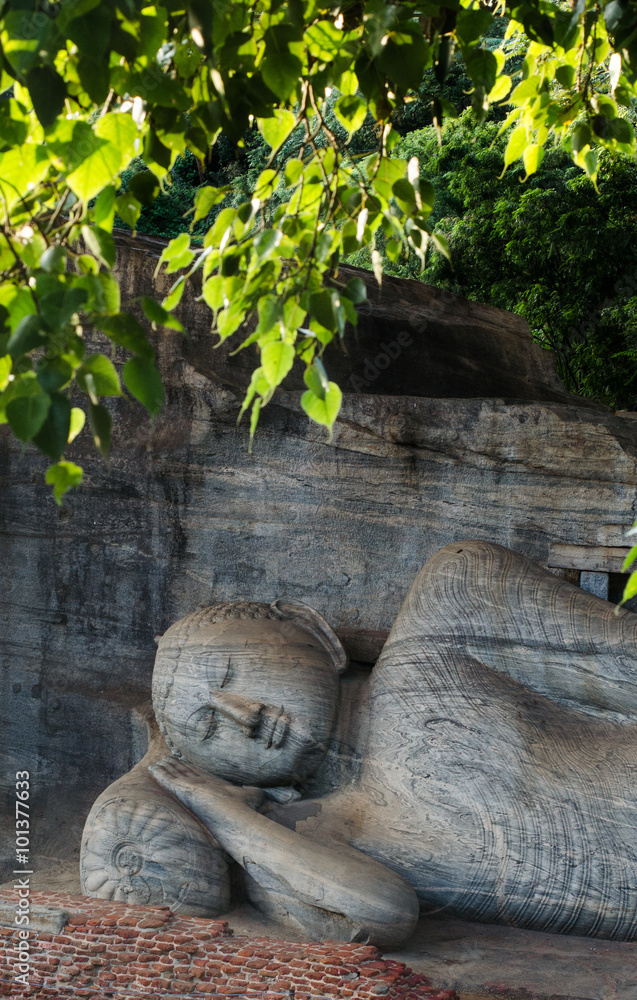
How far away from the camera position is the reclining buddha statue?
340 centimetres

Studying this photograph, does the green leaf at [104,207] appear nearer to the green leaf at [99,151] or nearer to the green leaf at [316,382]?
the green leaf at [99,151]

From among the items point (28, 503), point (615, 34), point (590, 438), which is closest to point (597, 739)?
point (590, 438)

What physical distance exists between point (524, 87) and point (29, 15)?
1.86 meters

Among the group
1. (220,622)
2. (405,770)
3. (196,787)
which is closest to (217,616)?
(220,622)

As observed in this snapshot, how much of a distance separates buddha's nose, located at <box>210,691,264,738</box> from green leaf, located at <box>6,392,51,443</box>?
224 centimetres

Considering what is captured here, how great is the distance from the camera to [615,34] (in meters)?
2.31

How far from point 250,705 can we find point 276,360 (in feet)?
6.36

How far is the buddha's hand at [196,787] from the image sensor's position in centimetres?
366

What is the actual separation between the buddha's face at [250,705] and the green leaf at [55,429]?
2217 millimetres

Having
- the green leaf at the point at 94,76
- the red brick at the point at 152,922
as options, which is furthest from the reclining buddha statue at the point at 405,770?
the green leaf at the point at 94,76

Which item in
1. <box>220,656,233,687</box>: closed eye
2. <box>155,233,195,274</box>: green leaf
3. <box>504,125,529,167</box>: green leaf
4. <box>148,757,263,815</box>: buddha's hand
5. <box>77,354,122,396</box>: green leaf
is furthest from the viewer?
<box>220,656,233,687</box>: closed eye

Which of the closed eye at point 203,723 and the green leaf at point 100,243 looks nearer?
the green leaf at point 100,243

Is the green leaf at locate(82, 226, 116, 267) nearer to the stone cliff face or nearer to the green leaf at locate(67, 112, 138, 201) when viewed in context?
the green leaf at locate(67, 112, 138, 201)

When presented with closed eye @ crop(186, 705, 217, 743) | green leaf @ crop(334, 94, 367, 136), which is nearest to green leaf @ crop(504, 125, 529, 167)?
green leaf @ crop(334, 94, 367, 136)
